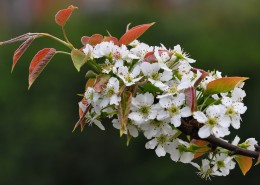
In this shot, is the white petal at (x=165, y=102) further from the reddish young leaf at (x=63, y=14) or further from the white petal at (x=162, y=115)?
the reddish young leaf at (x=63, y=14)

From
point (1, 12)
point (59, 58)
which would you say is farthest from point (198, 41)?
point (1, 12)

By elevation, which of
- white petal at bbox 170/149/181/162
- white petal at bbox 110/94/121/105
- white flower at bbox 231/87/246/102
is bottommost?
white petal at bbox 170/149/181/162

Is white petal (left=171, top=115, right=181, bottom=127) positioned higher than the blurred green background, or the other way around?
white petal (left=171, top=115, right=181, bottom=127)

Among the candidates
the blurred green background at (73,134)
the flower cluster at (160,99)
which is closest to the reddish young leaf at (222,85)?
the flower cluster at (160,99)

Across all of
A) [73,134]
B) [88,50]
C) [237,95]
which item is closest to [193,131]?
[237,95]

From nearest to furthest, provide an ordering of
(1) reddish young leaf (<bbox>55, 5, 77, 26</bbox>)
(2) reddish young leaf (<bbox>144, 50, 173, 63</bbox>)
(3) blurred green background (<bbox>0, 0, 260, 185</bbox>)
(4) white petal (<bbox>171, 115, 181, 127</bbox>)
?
1. (4) white petal (<bbox>171, 115, 181, 127</bbox>)
2. (2) reddish young leaf (<bbox>144, 50, 173, 63</bbox>)
3. (1) reddish young leaf (<bbox>55, 5, 77, 26</bbox>)
4. (3) blurred green background (<bbox>0, 0, 260, 185</bbox>)

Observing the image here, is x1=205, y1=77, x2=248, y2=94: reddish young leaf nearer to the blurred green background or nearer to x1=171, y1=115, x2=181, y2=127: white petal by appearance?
x1=171, y1=115, x2=181, y2=127: white petal

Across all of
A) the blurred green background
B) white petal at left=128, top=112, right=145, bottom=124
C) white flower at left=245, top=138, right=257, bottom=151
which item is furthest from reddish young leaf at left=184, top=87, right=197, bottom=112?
the blurred green background

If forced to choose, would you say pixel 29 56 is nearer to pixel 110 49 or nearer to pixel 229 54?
pixel 229 54
